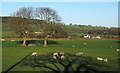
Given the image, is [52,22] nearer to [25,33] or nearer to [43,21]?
[43,21]

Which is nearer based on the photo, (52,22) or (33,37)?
(52,22)

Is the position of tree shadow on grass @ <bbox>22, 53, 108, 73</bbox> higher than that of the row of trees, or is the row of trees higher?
the row of trees

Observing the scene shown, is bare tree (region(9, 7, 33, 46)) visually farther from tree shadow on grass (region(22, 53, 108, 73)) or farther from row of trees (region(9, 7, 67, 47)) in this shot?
tree shadow on grass (region(22, 53, 108, 73))

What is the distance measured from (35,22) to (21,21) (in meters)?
3.68

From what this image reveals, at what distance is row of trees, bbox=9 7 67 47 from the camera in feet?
136

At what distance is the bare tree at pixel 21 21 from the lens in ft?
139

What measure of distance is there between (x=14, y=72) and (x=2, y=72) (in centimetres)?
97

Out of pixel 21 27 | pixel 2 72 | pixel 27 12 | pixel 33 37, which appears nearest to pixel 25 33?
pixel 21 27

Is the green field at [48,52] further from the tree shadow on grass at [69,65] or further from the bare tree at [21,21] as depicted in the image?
the bare tree at [21,21]

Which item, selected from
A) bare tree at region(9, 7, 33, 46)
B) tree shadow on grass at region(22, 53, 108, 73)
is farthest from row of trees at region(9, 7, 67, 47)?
tree shadow on grass at region(22, 53, 108, 73)

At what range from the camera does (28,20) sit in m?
43.2

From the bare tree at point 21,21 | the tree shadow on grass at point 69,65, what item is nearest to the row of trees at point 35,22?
the bare tree at point 21,21

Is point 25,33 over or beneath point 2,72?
over

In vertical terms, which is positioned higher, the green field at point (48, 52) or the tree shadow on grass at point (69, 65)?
the tree shadow on grass at point (69, 65)
